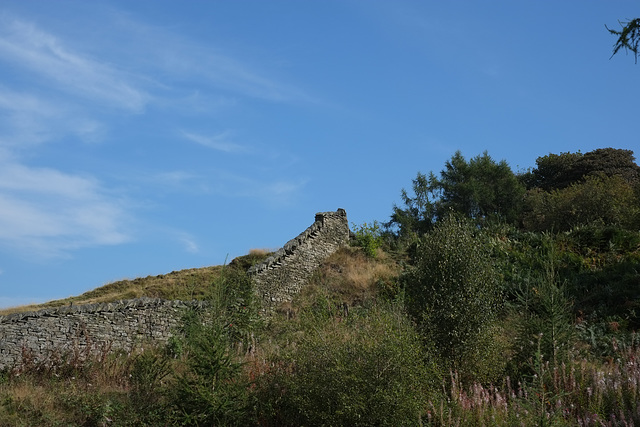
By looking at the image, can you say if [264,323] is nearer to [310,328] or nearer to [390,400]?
[310,328]

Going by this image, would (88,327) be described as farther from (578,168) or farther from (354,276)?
(578,168)

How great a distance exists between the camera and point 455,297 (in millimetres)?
14188

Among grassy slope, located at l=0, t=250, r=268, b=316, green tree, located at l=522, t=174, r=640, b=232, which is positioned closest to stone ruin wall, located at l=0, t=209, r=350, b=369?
grassy slope, located at l=0, t=250, r=268, b=316

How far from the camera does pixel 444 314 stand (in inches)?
550

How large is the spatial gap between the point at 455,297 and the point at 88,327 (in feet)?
38.9

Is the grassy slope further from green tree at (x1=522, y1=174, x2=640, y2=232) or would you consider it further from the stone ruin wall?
green tree at (x1=522, y1=174, x2=640, y2=232)

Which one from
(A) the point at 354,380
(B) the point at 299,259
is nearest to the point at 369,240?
(B) the point at 299,259

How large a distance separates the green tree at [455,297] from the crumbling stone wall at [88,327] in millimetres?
8169

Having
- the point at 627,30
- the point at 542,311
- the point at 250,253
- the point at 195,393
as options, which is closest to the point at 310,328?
the point at 195,393

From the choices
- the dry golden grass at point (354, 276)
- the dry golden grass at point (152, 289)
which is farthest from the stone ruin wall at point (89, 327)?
the dry golden grass at point (152, 289)

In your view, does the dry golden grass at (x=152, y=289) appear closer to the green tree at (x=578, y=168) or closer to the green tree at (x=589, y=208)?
the green tree at (x=589, y=208)

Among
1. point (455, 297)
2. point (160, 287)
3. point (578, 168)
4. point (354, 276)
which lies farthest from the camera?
point (578, 168)

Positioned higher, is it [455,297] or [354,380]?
[455,297]

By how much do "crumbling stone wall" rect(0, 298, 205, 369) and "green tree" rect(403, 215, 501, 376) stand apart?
8169 millimetres
